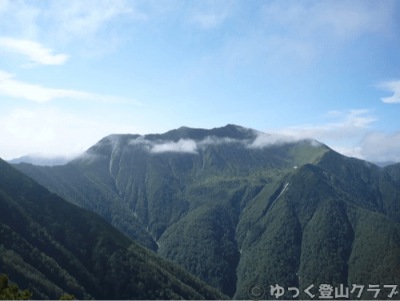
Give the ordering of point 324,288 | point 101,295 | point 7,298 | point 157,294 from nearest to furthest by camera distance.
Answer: point 7,298
point 324,288
point 101,295
point 157,294

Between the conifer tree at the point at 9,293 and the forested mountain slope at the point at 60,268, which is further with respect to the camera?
the forested mountain slope at the point at 60,268

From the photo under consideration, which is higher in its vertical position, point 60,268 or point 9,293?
point 9,293

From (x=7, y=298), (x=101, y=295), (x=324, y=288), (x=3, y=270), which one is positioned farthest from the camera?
(x=101, y=295)

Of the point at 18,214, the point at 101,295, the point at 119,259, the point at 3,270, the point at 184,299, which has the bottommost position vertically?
the point at 184,299

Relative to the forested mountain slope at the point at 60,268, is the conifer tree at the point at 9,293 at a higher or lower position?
higher

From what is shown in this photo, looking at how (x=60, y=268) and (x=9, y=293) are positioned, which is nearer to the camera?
(x=9, y=293)

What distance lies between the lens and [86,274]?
182125 millimetres

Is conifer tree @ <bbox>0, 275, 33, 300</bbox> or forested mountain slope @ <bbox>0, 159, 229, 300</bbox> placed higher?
conifer tree @ <bbox>0, 275, 33, 300</bbox>

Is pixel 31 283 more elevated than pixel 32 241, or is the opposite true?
→ pixel 32 241

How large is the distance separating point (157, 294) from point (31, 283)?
7480cm

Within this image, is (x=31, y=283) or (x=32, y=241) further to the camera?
(x=32, y=241)

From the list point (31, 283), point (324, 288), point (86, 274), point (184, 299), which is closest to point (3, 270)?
point (31, 283)

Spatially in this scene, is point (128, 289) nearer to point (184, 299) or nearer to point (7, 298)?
point (184, 299)

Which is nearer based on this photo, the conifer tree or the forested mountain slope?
the conifer tree
